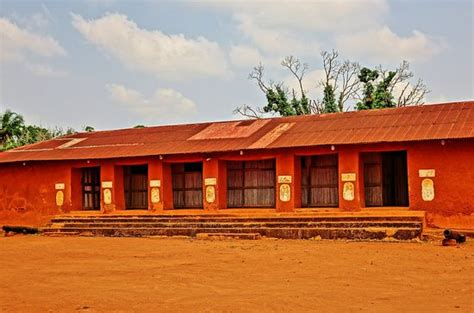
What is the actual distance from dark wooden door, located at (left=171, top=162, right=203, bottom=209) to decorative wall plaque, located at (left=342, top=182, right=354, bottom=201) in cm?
573

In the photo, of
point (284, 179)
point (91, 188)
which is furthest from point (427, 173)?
point (91, 188)

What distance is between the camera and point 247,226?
17.0 m

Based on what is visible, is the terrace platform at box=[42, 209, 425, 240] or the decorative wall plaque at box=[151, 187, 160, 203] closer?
the terrace platform at box=[42, 209, 425, 240]

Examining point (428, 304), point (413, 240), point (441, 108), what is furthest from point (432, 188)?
point (428, 304)

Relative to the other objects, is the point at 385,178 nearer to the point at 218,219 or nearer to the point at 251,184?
the point at 251,184

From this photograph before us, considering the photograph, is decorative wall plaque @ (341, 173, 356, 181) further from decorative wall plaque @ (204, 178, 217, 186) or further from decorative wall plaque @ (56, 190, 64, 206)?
decorative wall plaque @ (56, 190, 64, 206)

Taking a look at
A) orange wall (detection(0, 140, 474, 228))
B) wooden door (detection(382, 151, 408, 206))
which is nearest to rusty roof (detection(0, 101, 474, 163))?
orange wall (detection(0, 140, 474, 228))

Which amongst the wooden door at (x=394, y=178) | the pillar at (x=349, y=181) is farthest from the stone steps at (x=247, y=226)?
the wooden door at (x=394, y=178)

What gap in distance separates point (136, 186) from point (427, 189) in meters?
10.8

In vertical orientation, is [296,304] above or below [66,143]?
below

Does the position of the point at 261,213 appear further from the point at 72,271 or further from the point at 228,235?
the point at 72,271

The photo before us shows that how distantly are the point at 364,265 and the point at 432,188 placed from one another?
223 inches

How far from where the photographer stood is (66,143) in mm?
23594

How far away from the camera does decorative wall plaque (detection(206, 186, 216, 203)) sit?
1880cm
